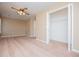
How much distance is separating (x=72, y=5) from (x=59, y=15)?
2.06m

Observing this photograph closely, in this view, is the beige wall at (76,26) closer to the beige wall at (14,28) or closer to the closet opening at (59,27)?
the closet opening at (59,27)

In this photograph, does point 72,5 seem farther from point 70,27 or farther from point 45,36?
point 45,36

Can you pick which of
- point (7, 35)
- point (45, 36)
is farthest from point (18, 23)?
point (45, 36)

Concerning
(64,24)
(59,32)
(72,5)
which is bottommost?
(59,32)

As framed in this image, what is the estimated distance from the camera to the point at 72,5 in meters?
3.30

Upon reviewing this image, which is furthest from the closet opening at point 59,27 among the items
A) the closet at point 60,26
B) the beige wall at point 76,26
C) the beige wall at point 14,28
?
the beige wall at point 14,28

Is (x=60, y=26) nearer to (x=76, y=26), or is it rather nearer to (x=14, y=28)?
(x=76, y=26)

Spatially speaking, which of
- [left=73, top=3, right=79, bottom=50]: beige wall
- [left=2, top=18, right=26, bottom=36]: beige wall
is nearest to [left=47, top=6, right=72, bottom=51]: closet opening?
[left=73, top=3, right=79, bottom=50]: beige wall

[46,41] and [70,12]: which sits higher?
[70,12]

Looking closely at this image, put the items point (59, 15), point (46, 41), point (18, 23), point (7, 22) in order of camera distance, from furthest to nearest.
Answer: point (7, 22) → point (18, 23) → point (59, 15) → point (46, 41)

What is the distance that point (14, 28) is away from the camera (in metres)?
5.99

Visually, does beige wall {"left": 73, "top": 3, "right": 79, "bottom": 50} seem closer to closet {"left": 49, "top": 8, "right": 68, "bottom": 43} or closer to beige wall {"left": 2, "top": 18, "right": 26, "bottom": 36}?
closet {"left": 49, "top": 8, "right": 68, "bottom": 43}

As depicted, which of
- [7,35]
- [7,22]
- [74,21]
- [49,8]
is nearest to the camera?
[74,21]

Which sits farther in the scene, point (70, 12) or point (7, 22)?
point (7, 22)
